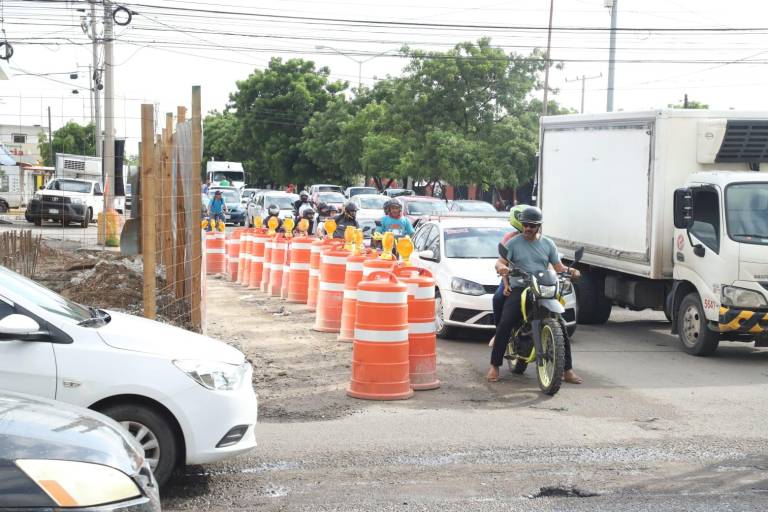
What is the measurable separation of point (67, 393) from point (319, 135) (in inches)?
2369

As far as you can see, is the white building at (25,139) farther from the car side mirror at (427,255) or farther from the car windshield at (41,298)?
the car windshield at (41,298)

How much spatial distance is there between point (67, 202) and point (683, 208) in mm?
28763

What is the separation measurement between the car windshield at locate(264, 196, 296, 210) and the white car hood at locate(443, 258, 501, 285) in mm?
25238

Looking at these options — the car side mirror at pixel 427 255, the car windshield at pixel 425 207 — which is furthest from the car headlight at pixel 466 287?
the car windshield at pixel 425 207

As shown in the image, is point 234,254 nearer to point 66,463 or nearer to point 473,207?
point 473,207

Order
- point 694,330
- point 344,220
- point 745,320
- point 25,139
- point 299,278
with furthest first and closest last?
point 25,139 < point 344,220 < point 299,278 < point 694,330 < point 745,320

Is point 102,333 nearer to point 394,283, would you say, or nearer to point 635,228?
point 394,283

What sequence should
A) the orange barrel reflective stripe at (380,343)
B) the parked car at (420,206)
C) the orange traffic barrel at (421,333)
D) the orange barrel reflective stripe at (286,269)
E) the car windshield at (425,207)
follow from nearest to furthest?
the orange barrel reflective stripe at (380,343) < the orange traffic barrel at (421,333) < the orange barrel reflective stripe at (286,269) < the parked car at (420,206) < the car windshield at (425,207)

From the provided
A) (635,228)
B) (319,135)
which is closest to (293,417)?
(635,228)

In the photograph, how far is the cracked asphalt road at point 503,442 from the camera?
20.8ft

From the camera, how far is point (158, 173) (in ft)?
41.3

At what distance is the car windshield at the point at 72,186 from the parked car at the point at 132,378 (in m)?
35.5

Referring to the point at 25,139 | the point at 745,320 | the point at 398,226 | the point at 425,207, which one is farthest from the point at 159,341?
the point at 25,139

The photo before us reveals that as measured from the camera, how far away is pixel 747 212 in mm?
11789
